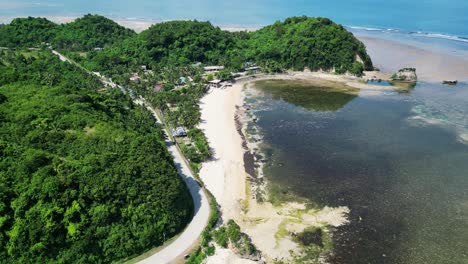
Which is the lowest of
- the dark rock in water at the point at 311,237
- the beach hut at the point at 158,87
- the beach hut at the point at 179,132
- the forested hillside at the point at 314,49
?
the dark rock in water at the point at 311,237

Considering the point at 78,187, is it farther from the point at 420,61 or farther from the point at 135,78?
the point at 420,61

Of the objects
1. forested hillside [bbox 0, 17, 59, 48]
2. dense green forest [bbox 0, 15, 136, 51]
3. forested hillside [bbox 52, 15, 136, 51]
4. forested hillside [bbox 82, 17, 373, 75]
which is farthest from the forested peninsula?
forested hillside [bbox 0, 17, 59, 48]

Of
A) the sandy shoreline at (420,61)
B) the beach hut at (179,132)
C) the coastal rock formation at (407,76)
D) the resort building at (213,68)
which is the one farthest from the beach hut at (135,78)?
the sandy shoreline at (420,61)

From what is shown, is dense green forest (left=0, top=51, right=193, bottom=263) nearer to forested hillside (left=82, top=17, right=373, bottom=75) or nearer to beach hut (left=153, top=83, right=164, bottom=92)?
beach hut (left=153, top=83, right=164, bottom=92)

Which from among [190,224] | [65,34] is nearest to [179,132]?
[190,224]

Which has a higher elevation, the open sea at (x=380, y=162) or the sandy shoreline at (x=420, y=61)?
the sandy shoreline at (x=420, y=61)

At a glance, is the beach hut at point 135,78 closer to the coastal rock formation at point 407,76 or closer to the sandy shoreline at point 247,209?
the sandy shoreline at point 247,209

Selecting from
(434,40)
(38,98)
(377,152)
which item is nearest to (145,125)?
(38,98)
